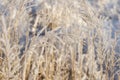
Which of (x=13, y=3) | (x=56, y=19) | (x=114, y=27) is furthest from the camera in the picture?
(x=114, y=27)

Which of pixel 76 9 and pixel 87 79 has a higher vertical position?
pixel 76 9

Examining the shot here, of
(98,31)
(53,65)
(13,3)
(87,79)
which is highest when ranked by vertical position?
(13,3)

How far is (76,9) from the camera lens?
199cm

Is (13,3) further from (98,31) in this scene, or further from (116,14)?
(116,14)

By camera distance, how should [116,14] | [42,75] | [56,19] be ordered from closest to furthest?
[42,75], [56,19], [116,14]

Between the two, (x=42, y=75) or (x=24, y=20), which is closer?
(x=42, y=75)

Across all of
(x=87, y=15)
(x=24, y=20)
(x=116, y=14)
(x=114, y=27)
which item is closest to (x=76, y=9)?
(x=87, y=15)

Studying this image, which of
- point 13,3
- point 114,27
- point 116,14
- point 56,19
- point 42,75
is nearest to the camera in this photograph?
point 13,3

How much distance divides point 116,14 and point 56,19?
1258 millimetres

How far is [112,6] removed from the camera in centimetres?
379

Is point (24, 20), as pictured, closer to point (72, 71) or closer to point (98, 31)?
point (72, 71)

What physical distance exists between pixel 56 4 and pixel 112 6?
128cm

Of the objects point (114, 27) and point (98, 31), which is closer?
point (98, 31)

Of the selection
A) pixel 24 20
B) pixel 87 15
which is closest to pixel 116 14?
pixel 24 20
